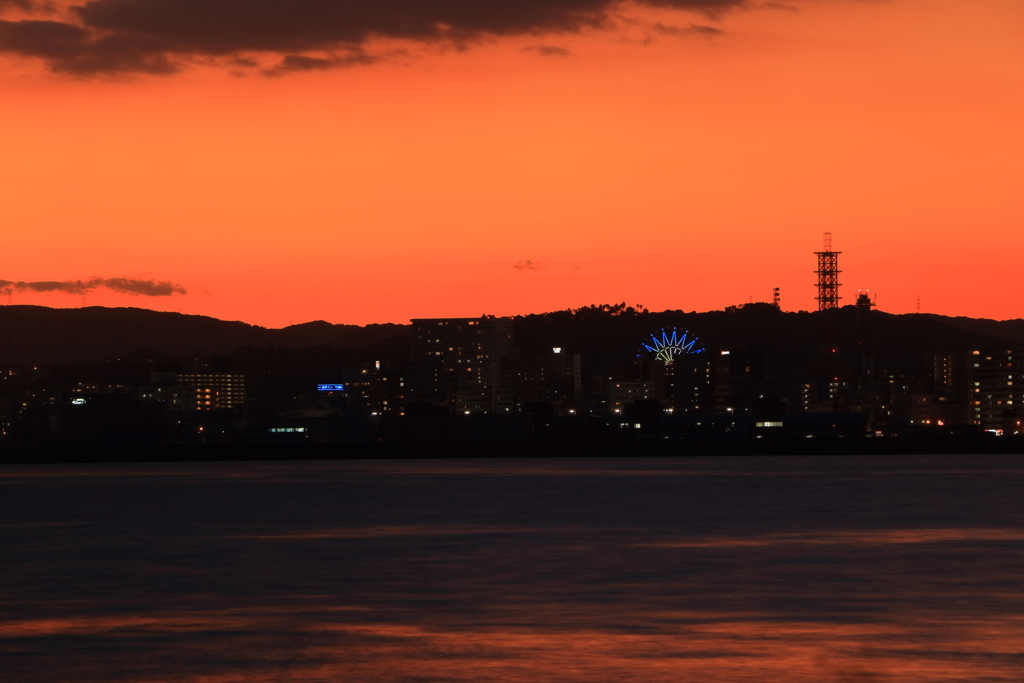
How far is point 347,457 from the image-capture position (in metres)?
172

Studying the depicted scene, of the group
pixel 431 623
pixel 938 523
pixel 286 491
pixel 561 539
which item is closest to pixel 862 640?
pixel 431 623

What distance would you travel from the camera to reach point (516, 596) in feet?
72.7

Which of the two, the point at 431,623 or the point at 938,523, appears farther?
the point at 938,523

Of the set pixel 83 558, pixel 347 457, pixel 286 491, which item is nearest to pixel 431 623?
pixel 83 558

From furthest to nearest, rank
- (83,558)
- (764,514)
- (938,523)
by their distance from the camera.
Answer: (764,514)
(938,523)
(83,558)

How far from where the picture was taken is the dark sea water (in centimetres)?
1543

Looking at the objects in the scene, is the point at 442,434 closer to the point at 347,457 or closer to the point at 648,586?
the point at 347,457

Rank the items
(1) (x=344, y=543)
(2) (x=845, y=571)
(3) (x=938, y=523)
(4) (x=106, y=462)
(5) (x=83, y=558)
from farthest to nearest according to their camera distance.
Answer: (4) (x=106, y=462) → (3) (x=938, y=523) → (1) (x=344, y=543) → (5) (x=83, y=558) → (2) (x=845, y=571)

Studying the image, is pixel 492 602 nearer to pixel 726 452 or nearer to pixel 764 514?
pixel 764 514

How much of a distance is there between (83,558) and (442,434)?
167m

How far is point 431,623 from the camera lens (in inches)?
743

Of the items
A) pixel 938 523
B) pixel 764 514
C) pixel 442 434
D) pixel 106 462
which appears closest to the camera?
pixel 938 523

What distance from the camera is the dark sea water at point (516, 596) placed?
15.4m

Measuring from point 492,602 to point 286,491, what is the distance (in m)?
53.0
